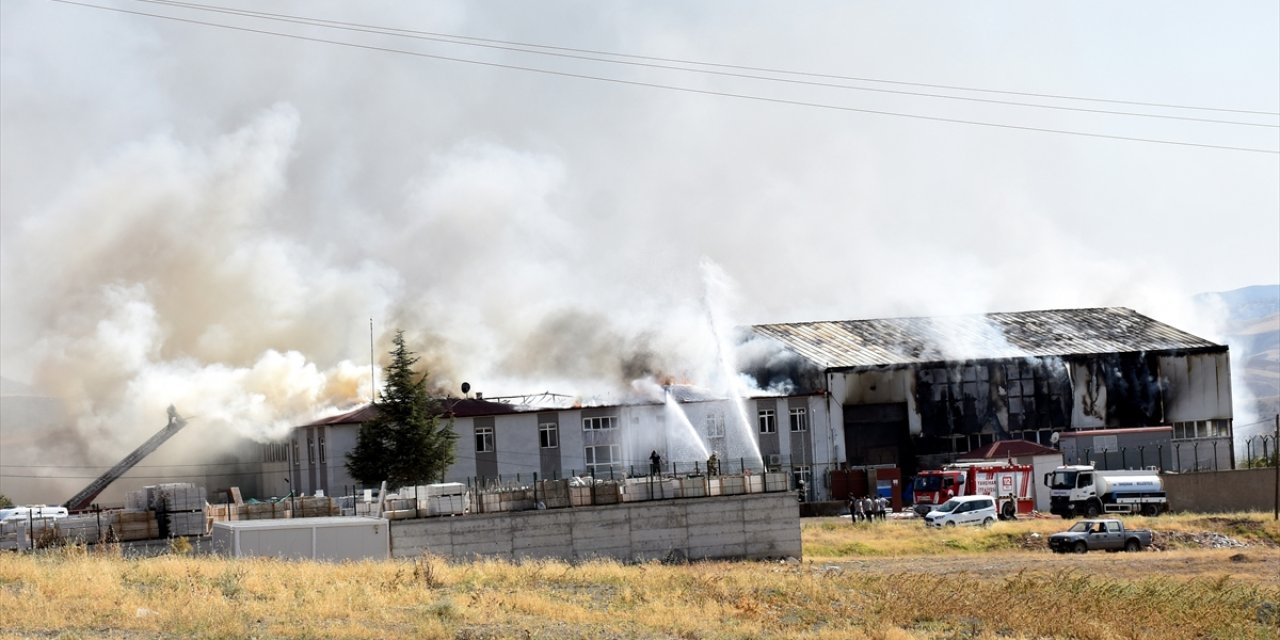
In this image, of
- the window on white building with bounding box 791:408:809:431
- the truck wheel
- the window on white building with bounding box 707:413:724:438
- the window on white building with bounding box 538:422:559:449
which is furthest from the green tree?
the truck wheel

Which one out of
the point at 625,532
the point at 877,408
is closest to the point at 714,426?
the point at 877,408

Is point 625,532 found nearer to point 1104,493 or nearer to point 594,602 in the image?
point 594,602

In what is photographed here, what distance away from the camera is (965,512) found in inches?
2451

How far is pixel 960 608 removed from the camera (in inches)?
1265

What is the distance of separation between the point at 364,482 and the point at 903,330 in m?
36.5

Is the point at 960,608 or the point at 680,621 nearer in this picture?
the point at 680,621

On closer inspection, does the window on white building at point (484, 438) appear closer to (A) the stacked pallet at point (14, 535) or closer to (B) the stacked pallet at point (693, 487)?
(B) the stacked pallet at point (693, 487)

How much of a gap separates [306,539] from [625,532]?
11092 mm

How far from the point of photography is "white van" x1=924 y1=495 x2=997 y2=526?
61656 millimetres

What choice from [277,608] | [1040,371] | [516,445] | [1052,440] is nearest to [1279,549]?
[1052,440]

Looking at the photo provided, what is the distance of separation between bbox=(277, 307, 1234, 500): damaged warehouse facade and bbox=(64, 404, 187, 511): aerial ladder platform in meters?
5.95

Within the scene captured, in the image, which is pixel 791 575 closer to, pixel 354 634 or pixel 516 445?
pixel 354 634

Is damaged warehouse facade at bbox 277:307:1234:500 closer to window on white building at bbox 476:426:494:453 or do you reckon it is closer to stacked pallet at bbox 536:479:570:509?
window on white building at bbox 476:426:494:453

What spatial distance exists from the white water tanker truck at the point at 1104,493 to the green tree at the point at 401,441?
95.1ft
